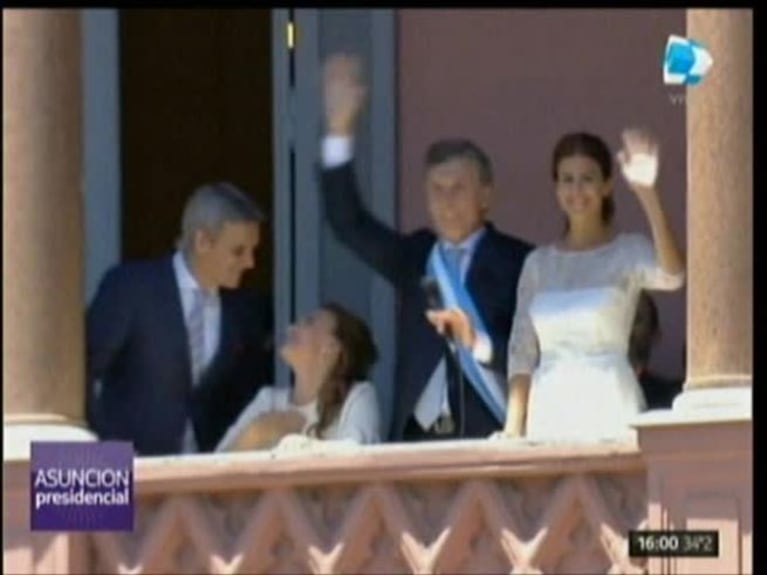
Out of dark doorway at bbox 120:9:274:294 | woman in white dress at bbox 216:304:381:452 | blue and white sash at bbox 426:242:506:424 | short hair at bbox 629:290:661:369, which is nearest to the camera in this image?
short hair at bbox 629:290:661:369

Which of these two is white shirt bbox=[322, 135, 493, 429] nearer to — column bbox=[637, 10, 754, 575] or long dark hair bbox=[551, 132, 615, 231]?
long dark hair bbox=[551, 132, 615, 231]

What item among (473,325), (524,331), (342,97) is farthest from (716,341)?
(342,97)

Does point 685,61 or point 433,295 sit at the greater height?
point 685,61

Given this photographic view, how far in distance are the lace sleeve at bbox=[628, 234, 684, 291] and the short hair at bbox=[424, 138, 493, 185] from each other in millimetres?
584

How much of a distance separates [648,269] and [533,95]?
2.92 feet

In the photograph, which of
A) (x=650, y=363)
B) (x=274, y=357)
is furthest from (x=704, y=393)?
(x=274, y=357)

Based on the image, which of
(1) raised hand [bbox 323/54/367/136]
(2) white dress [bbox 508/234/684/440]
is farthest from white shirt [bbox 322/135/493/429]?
(1) raised hand [bbox 323/54/367/136]

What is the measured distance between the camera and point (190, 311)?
53.9 feet

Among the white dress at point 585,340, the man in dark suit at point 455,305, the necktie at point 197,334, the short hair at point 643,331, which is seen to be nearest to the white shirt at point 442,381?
the man in dark suit at point 455,305

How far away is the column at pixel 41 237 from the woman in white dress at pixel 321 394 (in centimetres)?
53

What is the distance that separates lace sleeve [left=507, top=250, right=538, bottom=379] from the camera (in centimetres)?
1591

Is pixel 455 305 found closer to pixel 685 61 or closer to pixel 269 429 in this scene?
pixel 269 429

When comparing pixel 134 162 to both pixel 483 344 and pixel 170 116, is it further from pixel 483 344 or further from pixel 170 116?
pixel 483 344

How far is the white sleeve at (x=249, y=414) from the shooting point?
53.4 ft
